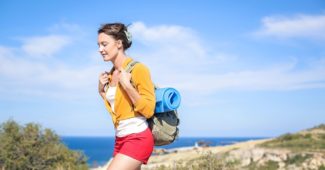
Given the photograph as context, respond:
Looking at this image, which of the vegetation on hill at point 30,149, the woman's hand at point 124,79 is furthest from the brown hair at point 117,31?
the vegetation on hill at point 30,149

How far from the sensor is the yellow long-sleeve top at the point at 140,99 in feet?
13.4

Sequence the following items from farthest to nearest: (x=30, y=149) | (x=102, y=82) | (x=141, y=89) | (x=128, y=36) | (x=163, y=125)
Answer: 1. (x=30, y=149)
2. (x=102, y=82)
3. (x=128, y=36)
4. (x=163, y=125)
5. (x=141, y=89)

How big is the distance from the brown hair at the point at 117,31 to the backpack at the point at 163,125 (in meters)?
0.24

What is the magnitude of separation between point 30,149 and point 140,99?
1675 cm

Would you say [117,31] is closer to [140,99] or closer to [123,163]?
[140,99]

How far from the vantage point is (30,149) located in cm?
1966

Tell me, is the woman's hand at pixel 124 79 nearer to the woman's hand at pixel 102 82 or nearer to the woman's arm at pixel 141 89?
the woman's arm at pixel 141 89

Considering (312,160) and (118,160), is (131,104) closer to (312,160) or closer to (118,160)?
(118,160)

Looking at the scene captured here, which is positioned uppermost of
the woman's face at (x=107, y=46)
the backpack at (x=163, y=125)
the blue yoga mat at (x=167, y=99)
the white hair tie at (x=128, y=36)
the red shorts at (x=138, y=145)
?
the white hair tie at (x=128, y=36)

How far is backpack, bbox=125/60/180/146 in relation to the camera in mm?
4276

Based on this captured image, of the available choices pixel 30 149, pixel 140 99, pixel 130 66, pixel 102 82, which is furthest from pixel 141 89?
pixel 30 149

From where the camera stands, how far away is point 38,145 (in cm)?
2047

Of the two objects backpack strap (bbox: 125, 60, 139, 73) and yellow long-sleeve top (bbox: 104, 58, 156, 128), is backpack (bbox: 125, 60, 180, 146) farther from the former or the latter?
yellow long-sleeve top (bbox: 104, 58, 156, 128)

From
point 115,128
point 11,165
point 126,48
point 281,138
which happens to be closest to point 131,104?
point 115,128
